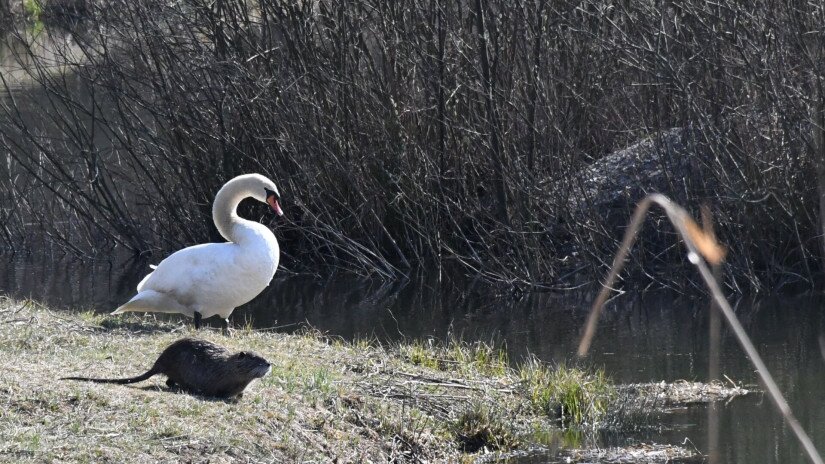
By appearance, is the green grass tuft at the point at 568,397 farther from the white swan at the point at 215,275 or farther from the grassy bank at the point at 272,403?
the white swan at the point at 215,275

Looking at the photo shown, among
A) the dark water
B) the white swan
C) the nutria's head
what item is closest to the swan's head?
the white swan

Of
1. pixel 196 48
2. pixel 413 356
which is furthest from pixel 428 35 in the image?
pixel 413 356

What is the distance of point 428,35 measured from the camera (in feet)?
48.4

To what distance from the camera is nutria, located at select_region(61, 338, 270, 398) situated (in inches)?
246

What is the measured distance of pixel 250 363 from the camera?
624 cm

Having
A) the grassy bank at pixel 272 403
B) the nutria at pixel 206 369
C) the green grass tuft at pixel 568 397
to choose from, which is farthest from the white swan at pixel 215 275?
the nutria at pixel 206 369

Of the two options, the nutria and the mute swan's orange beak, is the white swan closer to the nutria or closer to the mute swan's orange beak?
the mute swan's orange beak

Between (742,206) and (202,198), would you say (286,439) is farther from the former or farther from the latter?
(202,198)

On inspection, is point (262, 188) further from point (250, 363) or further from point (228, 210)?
point (250, 363)

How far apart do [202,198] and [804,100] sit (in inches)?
317

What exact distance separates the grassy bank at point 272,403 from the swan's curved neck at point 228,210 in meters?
0.88

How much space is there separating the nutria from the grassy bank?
0.11 metres

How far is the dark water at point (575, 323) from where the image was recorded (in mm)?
8016

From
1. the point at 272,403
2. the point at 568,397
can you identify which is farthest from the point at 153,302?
the point at 568,397
